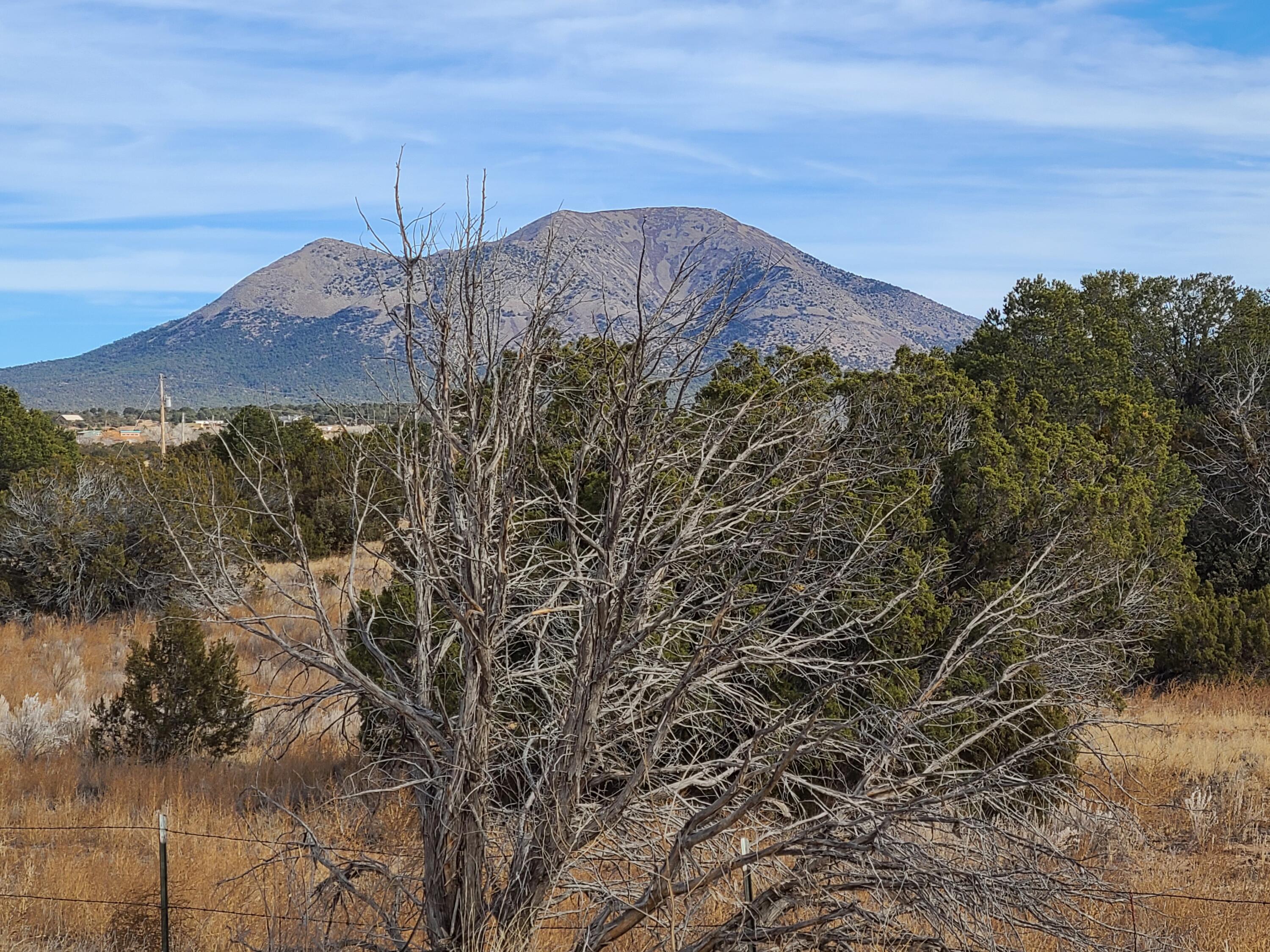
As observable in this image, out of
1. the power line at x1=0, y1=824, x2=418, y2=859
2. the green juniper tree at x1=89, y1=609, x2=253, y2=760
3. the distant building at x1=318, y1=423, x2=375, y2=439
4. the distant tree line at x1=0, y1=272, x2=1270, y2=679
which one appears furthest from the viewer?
the distant tree line at x1=0, y1=272, x2=1270, y2=679

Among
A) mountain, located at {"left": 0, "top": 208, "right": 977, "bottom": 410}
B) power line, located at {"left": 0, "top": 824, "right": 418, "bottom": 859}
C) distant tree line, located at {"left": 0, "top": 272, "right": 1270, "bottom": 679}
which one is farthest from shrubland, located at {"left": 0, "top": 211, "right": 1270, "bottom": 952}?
mountain, located at {"left": 0, "top": 208, "right": 977, "bottom": 410}

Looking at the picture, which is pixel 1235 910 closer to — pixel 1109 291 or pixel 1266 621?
pixel 1266 621

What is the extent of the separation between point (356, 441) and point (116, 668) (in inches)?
503

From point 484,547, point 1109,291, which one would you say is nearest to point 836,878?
point 484,547

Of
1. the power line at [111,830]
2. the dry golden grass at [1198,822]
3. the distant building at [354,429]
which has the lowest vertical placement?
the dry golden grass at [1198,822]

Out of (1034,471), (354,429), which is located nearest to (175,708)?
(354,429)

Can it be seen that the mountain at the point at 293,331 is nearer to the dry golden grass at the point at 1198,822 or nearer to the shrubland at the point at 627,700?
the dry golden grass at the point at 1198,822

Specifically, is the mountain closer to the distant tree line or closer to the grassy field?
the distant tree line

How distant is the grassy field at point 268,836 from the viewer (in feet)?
21.3

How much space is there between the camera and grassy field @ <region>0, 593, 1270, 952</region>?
21.3 feet

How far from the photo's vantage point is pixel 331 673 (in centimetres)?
494

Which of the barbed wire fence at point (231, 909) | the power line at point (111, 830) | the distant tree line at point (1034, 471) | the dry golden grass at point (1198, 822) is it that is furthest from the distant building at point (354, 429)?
the dry golden grass at point (1198, 822)

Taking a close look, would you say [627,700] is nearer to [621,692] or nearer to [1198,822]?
[621,692]

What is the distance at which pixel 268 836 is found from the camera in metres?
8.45
